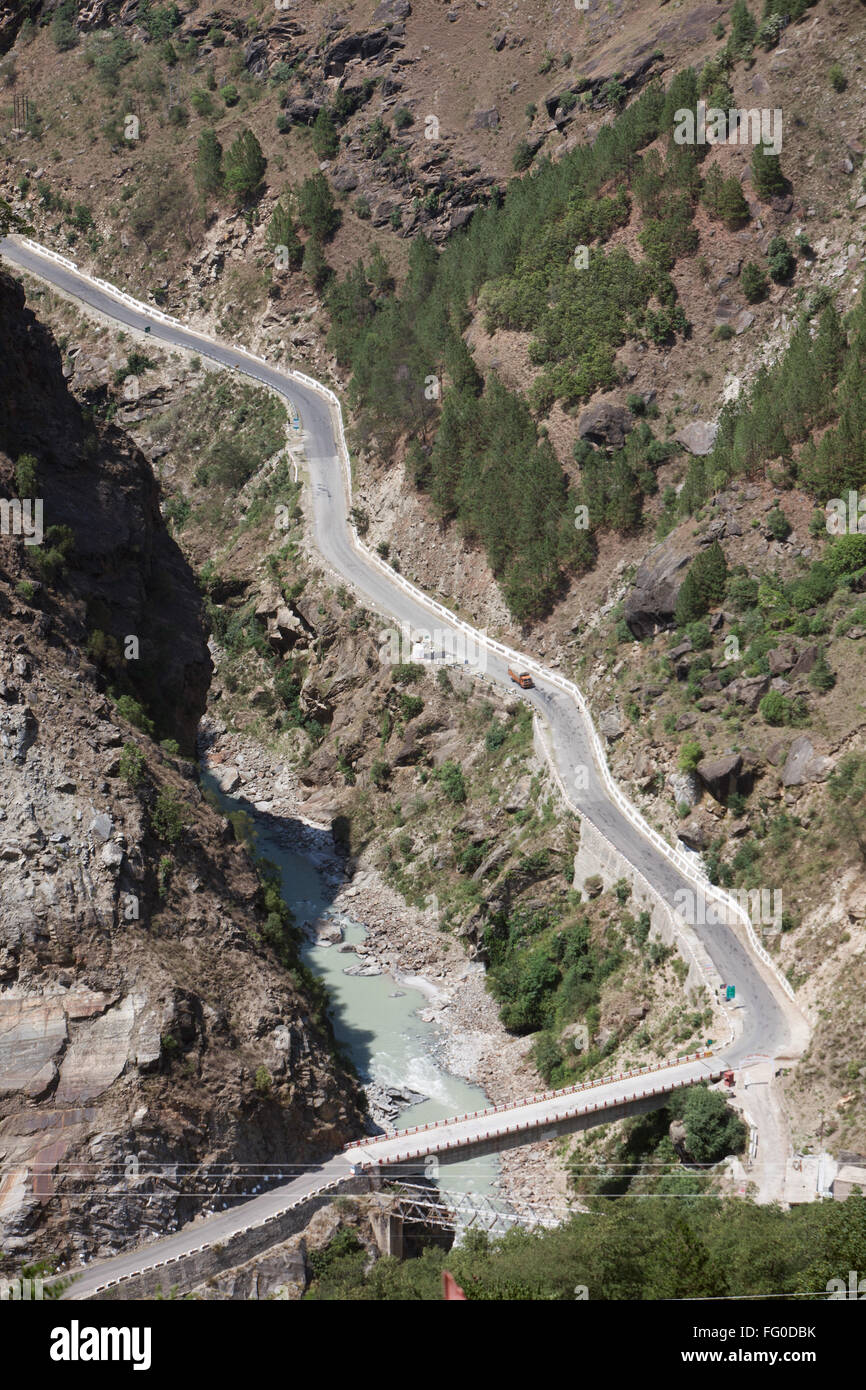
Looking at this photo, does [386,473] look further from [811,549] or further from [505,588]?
[811,549]

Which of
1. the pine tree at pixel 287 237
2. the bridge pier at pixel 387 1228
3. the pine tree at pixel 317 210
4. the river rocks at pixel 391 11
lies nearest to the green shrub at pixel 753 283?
the pine tree at pixel 317 210

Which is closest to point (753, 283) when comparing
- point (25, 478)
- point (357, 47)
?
point (25, 478)

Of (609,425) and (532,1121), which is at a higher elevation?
(609,425)

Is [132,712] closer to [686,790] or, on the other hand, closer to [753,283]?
[686,790]

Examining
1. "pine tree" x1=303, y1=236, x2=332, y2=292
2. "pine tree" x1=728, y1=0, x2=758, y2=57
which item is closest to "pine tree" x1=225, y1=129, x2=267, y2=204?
"pine tree" x1=303, y1=236, x2=332, y2=292

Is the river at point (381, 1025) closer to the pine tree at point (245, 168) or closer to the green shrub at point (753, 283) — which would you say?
the green shrub at point (753, 283)

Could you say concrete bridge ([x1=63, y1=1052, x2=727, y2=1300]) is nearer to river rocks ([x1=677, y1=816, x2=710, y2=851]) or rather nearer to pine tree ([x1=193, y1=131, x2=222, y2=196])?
river rocks ([x1=677, y1=816, x2=710, y2=851])
